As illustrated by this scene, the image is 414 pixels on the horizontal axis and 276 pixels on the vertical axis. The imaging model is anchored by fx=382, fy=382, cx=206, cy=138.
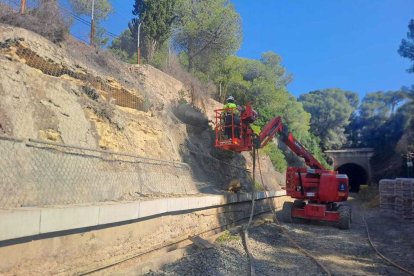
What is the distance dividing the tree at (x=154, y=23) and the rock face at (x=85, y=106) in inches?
210

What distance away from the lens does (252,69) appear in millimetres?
42531

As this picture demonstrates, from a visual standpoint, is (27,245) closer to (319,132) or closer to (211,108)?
(211,108)

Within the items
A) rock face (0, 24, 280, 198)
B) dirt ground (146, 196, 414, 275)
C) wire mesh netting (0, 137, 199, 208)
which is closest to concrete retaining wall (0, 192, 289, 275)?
wire mesh netting (0, 137, 199, 208)

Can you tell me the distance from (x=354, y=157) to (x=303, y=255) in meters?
48.1

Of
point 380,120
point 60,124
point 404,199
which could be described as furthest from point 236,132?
point 380,120

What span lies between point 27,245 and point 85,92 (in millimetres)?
6596

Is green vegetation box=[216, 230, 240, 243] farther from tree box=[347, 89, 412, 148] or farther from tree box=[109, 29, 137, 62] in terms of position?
tree box=[347, 89, 412, 148]

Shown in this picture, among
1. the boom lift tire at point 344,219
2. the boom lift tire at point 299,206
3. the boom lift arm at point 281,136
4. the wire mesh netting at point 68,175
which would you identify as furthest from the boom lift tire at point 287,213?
the wire mesh netting at point 68,175

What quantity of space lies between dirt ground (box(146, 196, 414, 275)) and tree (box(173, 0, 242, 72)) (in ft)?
55.8

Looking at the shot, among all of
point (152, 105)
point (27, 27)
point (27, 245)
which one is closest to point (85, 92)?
point (27, 27)

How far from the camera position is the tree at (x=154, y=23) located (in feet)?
77.3

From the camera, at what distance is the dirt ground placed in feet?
26.7

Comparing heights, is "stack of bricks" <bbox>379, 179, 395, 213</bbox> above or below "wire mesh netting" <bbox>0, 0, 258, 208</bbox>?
below

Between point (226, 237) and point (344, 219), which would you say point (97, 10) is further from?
point (344, 219)
